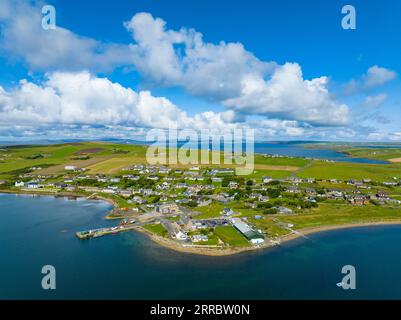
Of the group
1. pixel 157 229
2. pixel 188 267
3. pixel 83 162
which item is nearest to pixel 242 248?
pixel 188 267

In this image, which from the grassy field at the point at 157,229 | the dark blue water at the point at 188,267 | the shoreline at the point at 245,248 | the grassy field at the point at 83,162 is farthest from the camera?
the grassy field at the point at 83,162

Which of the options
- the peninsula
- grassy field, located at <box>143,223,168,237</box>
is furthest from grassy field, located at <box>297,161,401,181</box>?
grassy field, located at <box>143,223,168,237</box>

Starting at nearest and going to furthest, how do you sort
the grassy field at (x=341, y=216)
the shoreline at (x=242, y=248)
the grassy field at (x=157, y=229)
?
the shoreline at (x=242, y=248) → the grassy field at (x=157, y=229) → the grassy field at (x=341, y=216)

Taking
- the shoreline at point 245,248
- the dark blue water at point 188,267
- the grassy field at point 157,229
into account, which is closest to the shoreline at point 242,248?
the shoreline at point 245,248

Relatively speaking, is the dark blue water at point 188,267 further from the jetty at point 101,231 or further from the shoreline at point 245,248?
the jetty at point 101,231

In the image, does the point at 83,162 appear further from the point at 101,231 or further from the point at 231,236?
the point at 231,236

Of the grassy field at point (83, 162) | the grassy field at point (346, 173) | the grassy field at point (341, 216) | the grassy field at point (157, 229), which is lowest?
the grassy field at point (157, 229)

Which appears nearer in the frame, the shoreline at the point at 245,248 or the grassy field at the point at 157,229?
the shoreline at the point at 245,248
